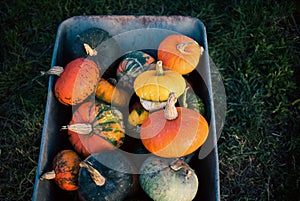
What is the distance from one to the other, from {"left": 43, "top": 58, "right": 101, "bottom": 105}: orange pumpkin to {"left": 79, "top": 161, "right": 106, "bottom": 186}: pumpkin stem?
0.55 metres

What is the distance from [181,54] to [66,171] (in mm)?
1082

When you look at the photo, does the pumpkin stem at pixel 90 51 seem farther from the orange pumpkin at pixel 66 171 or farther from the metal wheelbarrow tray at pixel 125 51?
the orange pumpkin at pixel 66 171

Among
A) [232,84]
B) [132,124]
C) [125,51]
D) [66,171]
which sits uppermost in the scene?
[125,51]

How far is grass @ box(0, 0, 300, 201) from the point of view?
10.2 ft

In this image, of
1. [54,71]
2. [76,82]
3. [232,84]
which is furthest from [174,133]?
[232,84]

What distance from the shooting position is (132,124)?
231cm

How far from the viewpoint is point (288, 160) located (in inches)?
124

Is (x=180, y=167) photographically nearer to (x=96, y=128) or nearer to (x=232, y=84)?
(x=96, y=128)

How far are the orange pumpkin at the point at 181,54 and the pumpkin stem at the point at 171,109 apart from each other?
0.50m

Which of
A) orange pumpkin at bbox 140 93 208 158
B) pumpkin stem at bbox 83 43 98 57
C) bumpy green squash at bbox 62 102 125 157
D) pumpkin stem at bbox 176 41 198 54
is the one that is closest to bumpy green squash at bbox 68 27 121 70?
pumpkin stem at bbox 83 43 98 57

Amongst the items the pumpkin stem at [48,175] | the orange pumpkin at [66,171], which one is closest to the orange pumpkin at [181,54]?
the orange pumpkin at [66,171]

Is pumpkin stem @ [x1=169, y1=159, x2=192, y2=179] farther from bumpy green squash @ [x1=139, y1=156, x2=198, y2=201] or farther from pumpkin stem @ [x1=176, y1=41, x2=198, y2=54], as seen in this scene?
pumpkin stem @ [x1=176, y1=41, x2=198, y2=54]

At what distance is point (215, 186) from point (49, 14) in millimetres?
2914

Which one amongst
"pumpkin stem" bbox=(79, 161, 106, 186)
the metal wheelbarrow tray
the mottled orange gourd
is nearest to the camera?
"pumpkin stem" bbox=(79, 161, 106, 186)
